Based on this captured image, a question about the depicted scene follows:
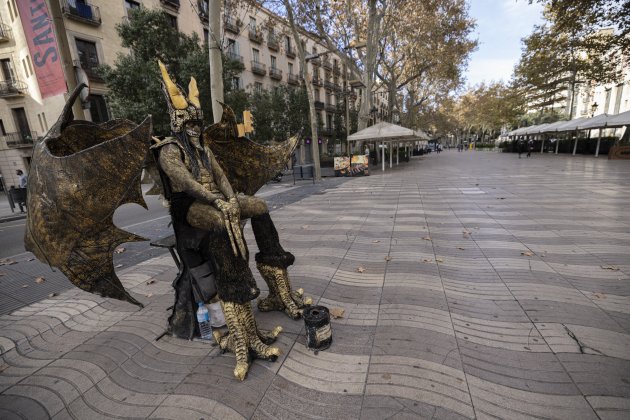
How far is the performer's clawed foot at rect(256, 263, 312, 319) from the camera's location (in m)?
2.92

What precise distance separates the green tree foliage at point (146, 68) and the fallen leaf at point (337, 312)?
583 inches

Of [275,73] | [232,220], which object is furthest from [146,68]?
[275,73]

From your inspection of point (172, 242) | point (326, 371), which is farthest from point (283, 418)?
point (172, 242)

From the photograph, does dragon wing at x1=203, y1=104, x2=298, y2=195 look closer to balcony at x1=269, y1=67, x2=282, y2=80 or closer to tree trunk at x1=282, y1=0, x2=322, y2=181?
tree trunk at x1=282, y1=0, x2=322, y2=181

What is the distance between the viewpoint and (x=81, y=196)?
1789 mm

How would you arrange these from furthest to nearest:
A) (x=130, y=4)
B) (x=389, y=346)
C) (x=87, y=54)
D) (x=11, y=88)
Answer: (x=11, y=88) < (x=130, y=4) < (x=87, y=54) < (x=389, y=346)

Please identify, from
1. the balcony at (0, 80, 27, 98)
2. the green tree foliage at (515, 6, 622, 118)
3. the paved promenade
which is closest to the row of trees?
the green tree foliage at (515, 6, 622, 118)

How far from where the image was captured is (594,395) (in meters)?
1.89

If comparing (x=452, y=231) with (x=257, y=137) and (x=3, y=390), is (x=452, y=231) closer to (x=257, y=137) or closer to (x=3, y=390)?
(x=3, y=390)

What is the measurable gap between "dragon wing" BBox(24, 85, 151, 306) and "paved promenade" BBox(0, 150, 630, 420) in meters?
0.94

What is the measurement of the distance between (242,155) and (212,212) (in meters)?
0.99

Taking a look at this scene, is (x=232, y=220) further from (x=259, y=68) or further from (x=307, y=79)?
(x=259, y=68)

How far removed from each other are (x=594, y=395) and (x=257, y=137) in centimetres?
2514

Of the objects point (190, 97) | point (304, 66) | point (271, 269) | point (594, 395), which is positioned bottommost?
point (594, 395)
